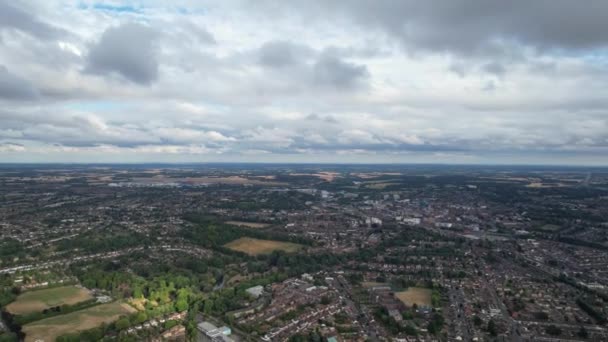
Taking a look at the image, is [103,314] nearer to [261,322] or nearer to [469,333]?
[261,322]

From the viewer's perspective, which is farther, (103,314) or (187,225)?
(187,225)

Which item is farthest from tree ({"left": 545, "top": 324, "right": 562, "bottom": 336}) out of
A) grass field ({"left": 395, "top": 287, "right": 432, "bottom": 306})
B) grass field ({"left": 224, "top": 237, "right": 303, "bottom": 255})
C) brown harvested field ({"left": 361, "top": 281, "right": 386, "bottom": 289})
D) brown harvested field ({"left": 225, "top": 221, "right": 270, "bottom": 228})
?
brown harvested field ({"left": 225, "top": 221, "right": 270, "bottom": 228})

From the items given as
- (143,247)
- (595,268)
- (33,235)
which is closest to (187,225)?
(143,247)

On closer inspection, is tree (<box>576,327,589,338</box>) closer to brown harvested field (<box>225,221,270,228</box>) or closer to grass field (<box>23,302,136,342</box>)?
grass field (<box>23,302,136,342</box>)

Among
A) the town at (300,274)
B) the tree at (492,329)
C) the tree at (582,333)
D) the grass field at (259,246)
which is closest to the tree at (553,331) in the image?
the town at (300,274)

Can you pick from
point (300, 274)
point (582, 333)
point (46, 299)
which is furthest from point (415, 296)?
point (46, 299)

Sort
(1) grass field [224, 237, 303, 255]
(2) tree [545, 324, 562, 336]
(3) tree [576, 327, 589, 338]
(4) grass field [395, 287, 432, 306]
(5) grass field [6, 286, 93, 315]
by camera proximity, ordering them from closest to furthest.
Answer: (3) tree [576, 327, 589, 338] < (2) tree [545, 324, 562, 336] < (5) grass field [6, 286, 93, 315] < (4) grass field [395, 287, 432, 306] < (1) grass field [224, 237, 303, 255]

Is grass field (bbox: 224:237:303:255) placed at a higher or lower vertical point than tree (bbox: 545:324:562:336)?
higher
